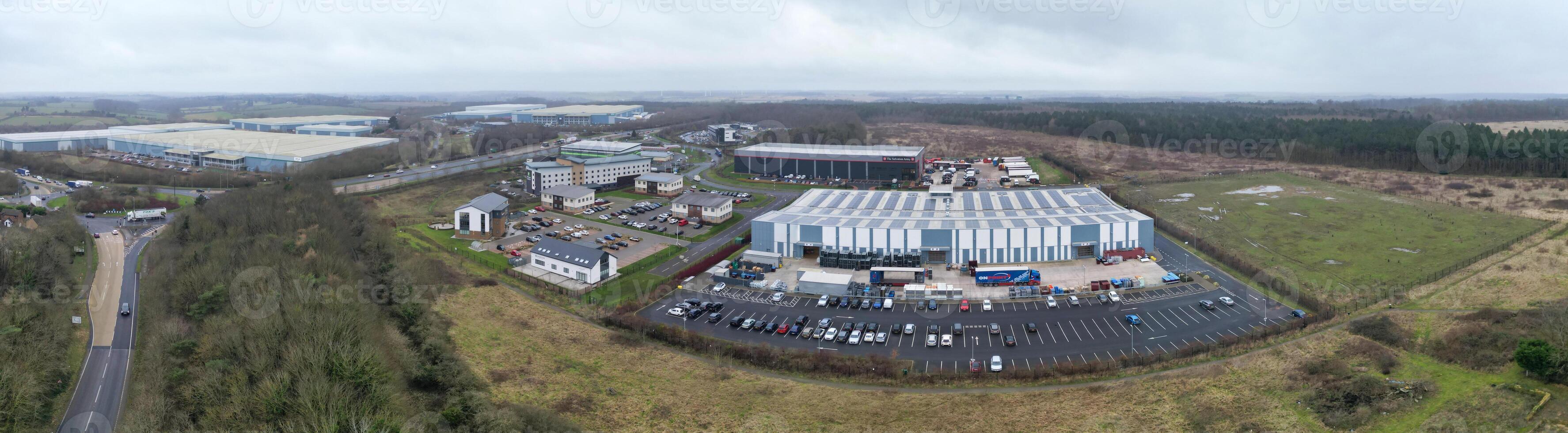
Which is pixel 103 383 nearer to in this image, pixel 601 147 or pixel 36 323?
pixel 36 323

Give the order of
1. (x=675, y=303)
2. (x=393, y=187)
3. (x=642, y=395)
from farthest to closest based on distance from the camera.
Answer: (x=393, y=187) → (x=675, y=303) → (x=642, y=395)

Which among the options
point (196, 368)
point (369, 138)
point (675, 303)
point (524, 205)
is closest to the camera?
point (196, 368)

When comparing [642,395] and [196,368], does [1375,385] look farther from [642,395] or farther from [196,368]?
[196,368]

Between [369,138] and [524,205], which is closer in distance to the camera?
[524,205]

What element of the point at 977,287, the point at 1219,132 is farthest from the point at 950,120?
the point at 977,287

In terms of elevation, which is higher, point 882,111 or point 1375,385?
point 882,111

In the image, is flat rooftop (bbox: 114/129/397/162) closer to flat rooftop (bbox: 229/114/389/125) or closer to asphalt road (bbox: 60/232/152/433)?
flat rooftop (bbox: 229/114/389/125)

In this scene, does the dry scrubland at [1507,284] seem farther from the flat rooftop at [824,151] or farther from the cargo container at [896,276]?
the flat rooftop at [824,151]
